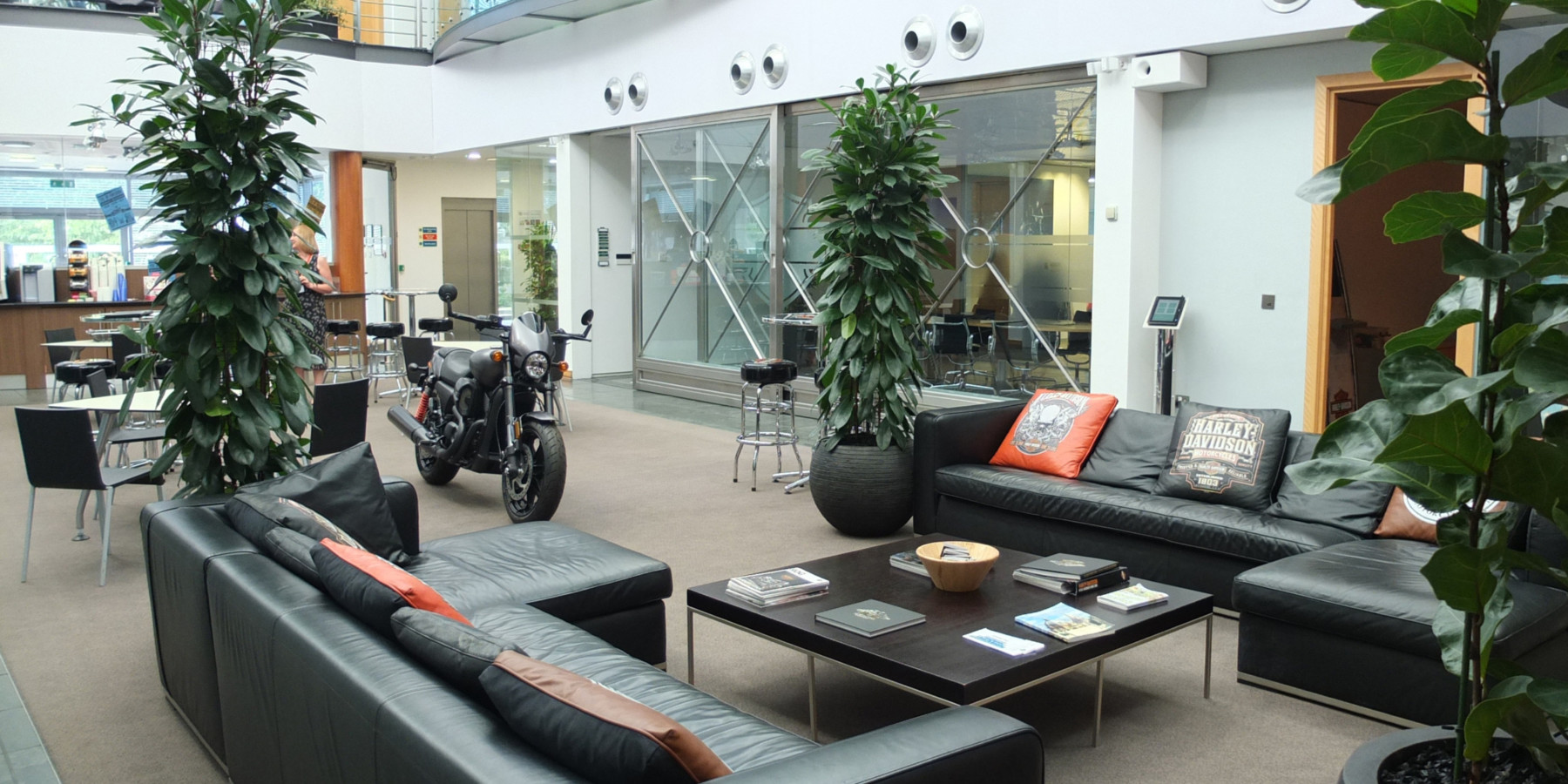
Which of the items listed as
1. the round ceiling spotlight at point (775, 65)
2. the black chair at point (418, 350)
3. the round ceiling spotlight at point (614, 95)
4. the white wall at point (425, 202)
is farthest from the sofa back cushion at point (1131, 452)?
the white wall at point (425, 202)

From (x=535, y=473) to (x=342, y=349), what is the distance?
6773 millimetres

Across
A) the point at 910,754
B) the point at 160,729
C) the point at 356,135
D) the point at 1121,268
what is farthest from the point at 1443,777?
the point at 356,135

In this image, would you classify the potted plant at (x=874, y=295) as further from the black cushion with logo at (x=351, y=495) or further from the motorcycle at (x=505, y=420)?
the black cushion with logo at (x=351, y=495)

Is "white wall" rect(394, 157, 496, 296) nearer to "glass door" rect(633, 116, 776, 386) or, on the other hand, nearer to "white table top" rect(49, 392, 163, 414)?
"glass door" rect(633, 116, 776, 386)

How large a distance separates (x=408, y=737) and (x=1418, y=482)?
166 centimetres

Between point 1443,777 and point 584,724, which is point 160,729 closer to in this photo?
point 584,724

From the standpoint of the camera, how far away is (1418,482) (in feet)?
6.01

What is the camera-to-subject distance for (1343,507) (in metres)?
4.30

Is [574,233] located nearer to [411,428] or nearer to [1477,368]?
[411,428]

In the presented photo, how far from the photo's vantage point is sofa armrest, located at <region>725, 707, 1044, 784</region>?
1.75m

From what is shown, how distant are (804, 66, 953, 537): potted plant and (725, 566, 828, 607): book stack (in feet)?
6.21

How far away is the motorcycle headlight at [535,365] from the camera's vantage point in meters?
6.11

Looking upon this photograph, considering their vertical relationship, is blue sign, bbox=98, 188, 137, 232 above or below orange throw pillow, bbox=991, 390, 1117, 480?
above

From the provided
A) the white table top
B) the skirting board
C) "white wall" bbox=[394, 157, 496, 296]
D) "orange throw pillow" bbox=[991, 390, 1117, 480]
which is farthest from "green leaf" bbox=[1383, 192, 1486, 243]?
"white wall" bbox=[394, 157, 496, 296]
